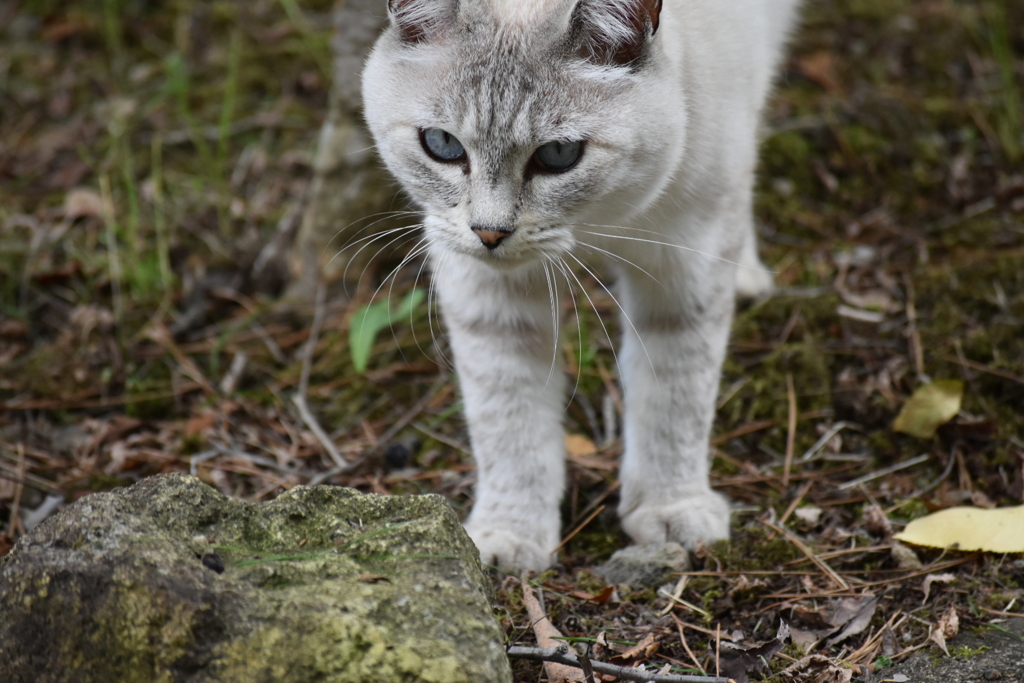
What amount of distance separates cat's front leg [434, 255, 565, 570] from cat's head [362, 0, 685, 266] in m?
0.34

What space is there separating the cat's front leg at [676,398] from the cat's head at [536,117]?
42 centimetres

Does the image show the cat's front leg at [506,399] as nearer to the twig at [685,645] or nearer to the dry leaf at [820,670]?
the twig at [685,645]

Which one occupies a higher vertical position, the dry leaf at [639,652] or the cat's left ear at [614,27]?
the cat's left ear at [614,27]

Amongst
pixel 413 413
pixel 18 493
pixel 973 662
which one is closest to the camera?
pixel 973 662

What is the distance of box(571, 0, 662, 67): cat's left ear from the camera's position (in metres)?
2.09

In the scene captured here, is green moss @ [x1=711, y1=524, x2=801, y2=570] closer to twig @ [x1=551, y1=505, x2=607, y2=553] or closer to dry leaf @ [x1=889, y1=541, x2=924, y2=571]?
dry leaf @ [x1=889, y1=541, x2=924, y2=571]

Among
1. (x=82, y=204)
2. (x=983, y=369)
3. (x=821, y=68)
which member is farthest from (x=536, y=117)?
(x=821, y=68)

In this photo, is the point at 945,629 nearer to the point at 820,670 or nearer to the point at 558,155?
the point at 820,670

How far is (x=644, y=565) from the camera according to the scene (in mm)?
2338

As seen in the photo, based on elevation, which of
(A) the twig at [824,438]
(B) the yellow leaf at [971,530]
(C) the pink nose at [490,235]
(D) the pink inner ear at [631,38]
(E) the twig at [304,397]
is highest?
(D) the pink inner ear at [631,38]

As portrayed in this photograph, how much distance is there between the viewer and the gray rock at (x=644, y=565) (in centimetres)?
231

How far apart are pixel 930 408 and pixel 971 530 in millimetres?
604

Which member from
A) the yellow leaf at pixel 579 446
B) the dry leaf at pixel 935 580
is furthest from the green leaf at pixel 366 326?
the dry leaf at pixel 935 580

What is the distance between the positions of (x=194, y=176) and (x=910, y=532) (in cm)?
356
